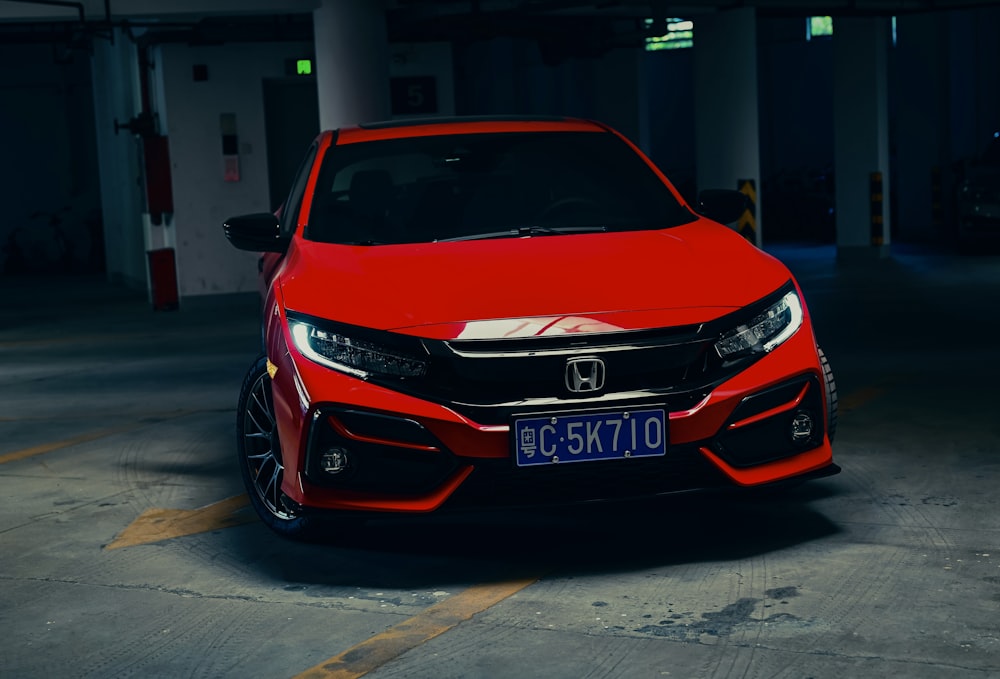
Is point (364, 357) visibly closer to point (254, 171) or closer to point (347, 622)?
point (347, 622)

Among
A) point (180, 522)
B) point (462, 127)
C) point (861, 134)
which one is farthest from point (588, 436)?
point (861, 134)

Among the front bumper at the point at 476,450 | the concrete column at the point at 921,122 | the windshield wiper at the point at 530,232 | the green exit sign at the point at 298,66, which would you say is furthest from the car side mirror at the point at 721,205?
the concrete column at the point at 921,122

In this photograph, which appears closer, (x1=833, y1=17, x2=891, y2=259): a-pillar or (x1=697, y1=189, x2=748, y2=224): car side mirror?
(x1=697, y1=189, x2=748, y2=224): car side mirror

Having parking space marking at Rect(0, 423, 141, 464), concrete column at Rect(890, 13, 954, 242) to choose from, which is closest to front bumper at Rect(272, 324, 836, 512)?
parking space marking at Rect(0, 423, 141, 464)

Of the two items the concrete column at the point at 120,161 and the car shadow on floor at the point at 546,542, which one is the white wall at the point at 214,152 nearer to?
the concrete column at the point at 120,161

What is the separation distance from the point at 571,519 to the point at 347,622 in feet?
4.32

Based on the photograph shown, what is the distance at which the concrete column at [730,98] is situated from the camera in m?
16.3

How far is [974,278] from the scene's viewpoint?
49.7 ft

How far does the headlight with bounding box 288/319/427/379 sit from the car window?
1190 millimetres

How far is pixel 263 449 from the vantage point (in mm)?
5180

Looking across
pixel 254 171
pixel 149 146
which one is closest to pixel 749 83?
pixel 254 171

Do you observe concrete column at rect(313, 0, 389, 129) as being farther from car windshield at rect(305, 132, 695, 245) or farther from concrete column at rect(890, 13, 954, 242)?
concrete column at rect(890, 13, 954, 242)

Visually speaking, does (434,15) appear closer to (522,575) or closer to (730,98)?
(730,98)

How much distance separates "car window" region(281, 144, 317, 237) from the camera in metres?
5.61
